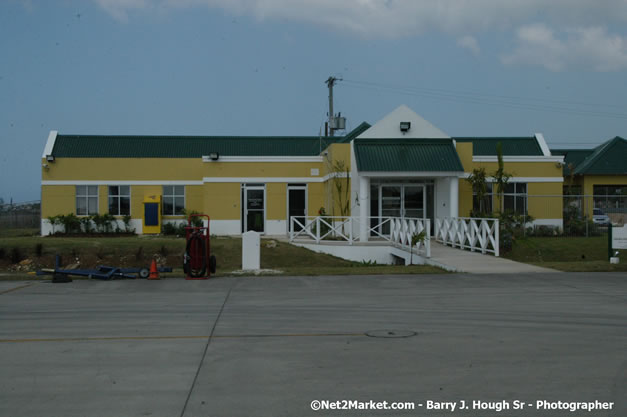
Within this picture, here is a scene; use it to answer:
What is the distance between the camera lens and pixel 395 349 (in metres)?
7.95

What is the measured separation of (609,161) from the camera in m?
38.7

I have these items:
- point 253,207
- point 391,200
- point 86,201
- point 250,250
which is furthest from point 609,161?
point 86,201

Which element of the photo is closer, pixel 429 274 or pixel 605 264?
pixel 429 274

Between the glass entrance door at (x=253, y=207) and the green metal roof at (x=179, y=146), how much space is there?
16.8 ft

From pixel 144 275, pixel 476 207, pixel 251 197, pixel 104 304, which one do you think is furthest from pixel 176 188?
pixel 104 304

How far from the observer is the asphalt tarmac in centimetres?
594

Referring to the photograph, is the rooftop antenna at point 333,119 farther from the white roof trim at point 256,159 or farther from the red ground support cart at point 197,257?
the red ground support cart at point 197,257

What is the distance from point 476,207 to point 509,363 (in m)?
22.8

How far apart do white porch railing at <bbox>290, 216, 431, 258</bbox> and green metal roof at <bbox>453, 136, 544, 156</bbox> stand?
10131mm

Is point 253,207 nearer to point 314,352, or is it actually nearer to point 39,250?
point 39,250

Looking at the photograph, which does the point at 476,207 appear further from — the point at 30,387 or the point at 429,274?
the point at 30,387

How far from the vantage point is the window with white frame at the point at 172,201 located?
108 ft

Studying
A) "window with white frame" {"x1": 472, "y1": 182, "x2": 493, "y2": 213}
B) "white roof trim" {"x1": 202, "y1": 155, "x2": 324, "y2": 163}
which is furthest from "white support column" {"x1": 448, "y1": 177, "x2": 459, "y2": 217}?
"white roof trim" {"x1": 202, "y1": 155, "x2": 324, "y2": 163}

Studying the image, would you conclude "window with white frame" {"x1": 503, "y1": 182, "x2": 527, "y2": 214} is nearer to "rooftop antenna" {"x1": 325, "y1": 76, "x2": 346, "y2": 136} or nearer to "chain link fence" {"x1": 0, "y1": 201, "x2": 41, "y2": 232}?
"rooftop antenna" {"x1": 325, "y1": 76, "x2": 346, "y2": 136}
